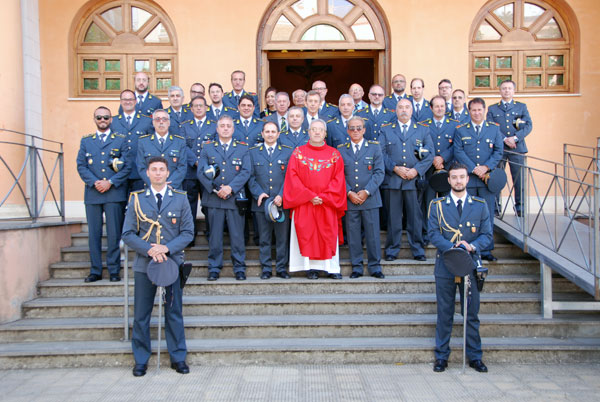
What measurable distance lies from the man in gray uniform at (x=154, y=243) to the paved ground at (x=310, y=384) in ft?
0.80

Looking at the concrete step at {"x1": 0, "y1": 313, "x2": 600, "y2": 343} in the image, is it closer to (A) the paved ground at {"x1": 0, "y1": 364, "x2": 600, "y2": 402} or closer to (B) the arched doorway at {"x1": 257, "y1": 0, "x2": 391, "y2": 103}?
(A) the paved ground at {"x1": 0, "y1": 364, "x2": 600, "y2": 402}

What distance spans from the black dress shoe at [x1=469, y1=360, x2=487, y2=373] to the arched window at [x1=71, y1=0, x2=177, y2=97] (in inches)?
287

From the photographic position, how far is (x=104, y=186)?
6766 mm

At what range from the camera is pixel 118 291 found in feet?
21.6

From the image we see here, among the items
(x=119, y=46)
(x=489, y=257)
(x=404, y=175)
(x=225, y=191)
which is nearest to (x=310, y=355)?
(x=225, y=191)

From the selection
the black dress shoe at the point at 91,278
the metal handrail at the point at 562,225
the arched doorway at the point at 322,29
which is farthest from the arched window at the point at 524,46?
the black dress shoe at the point at 91,278

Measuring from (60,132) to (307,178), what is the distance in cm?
559

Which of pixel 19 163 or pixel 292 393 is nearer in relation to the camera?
pixel 292 393

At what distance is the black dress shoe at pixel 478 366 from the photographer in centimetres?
520

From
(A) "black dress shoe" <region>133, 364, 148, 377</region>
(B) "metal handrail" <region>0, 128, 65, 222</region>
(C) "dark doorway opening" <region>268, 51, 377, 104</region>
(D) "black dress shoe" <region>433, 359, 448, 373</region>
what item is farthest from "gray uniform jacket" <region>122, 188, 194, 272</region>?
(C) "dark doorway opening" <region>268, 51, 377, 104</region>

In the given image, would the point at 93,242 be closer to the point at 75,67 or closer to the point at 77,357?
the point at 77,357

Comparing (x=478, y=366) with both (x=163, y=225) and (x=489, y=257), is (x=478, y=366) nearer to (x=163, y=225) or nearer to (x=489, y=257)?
(x=489, y=257)

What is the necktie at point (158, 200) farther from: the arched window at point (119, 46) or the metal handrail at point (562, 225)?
the arched window at point (119, 46)

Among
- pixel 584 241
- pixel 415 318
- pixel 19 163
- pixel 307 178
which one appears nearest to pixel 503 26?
pixel 584 241
